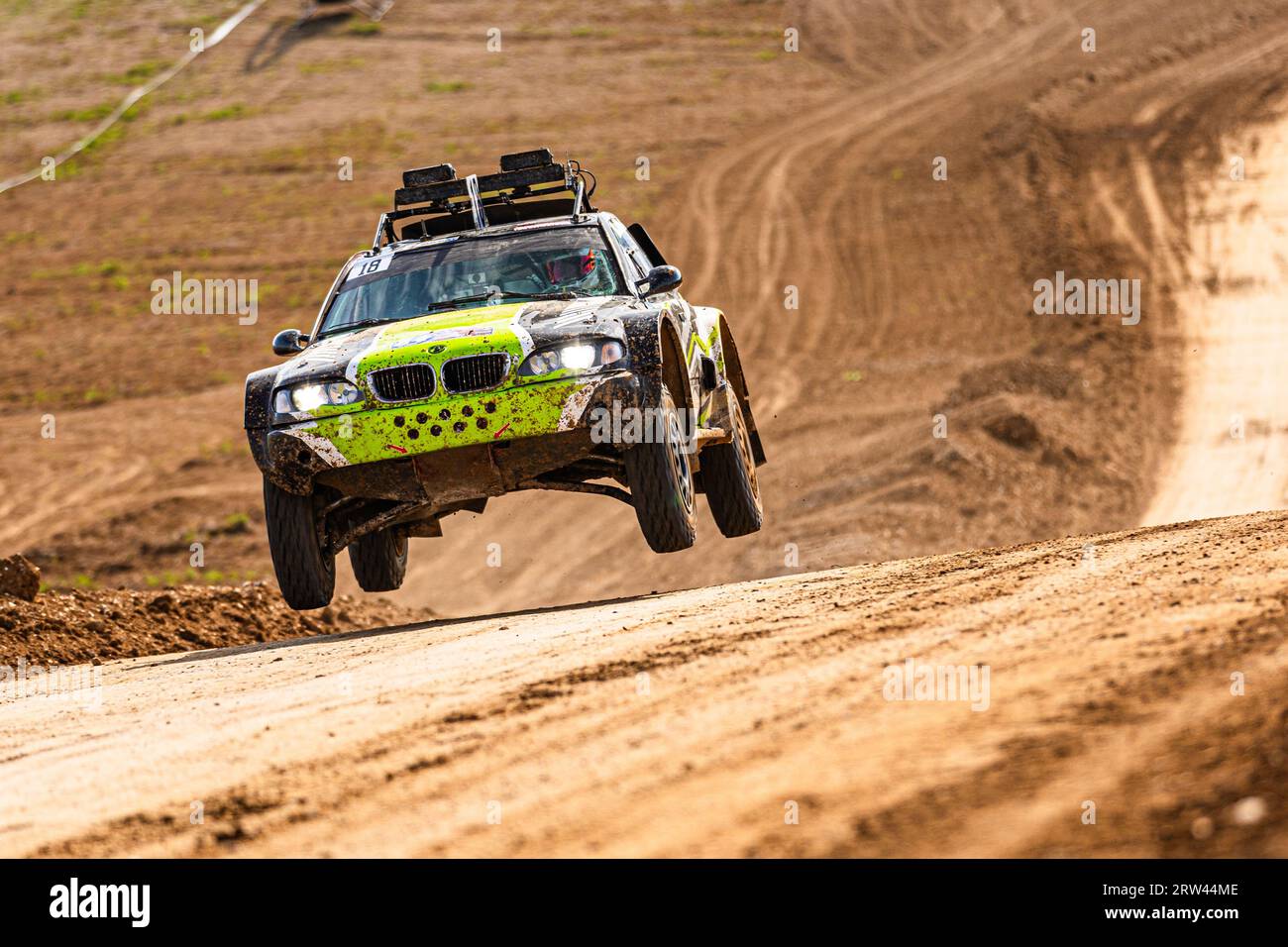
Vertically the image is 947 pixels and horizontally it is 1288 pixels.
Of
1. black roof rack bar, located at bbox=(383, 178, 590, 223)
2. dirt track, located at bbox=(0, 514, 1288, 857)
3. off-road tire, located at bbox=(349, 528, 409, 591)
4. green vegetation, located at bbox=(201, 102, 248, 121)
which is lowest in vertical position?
off-road tire, located at bbox=(349, 528, 409, 591)

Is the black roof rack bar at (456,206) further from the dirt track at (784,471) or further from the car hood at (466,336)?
the dirt track at (784,471)

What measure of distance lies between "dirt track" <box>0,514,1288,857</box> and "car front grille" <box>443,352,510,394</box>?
54.1 inches

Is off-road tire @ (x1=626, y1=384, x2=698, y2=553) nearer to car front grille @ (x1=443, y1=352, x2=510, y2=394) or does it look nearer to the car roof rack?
car front grille @ (x1=443, y1=352, x2=510, y2=394)

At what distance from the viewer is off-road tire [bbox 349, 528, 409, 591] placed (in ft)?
32.4

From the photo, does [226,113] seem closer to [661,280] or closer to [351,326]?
[351,326]

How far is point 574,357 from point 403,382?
87cm

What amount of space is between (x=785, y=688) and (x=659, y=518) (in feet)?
9.97

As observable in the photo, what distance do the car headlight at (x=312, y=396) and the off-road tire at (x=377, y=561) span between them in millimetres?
2090

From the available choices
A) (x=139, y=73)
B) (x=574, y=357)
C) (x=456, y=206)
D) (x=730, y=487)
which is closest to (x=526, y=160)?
(x=456, y=206)

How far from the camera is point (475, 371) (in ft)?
24.6

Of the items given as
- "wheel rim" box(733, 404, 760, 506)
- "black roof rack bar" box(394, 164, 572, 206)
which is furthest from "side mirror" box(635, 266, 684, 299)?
"black roof rack bar" box(394, 164, 572, 206)

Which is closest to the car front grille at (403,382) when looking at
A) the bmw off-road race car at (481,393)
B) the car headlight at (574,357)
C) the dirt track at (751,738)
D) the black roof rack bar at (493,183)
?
the bmw off-road race car at (481,393)

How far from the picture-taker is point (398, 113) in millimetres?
33688
